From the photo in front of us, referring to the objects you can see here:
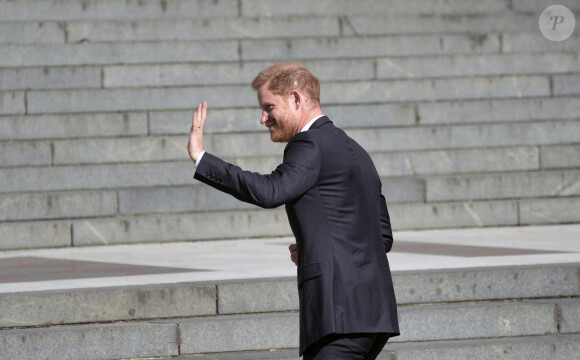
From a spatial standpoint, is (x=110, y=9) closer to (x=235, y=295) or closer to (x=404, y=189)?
(x=404, y=189)

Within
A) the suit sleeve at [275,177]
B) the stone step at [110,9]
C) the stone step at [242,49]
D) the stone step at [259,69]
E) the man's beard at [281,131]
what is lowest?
the suit sleeve at [275,177]

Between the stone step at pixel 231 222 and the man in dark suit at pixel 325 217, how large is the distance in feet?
20.5

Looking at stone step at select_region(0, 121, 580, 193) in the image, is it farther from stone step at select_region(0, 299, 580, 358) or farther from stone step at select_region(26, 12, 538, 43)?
stone step at select_region(0, 299, 580, 358)

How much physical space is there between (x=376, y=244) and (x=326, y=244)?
0.20m

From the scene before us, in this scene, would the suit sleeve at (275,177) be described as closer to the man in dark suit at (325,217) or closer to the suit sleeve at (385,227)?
the man in dark suit at (325,217)

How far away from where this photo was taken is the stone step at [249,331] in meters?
5.91

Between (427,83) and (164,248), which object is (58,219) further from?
(427,83)

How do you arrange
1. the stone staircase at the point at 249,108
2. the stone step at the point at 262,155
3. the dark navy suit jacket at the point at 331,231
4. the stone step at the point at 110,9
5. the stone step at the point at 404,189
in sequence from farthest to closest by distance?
the stone step at the point at 110,9 < the stone step at the point at 262,155 < the stone staircase at the point at 249,108 < the stone step at the point at 404,189 < the dark navy suit jacket at the point at 331,231

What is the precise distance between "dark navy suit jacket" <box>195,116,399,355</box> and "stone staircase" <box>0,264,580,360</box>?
2.46m

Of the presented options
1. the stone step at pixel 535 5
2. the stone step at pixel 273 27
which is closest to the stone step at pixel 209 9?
the stone step at pixel 535 5

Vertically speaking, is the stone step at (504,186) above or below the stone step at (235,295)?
above

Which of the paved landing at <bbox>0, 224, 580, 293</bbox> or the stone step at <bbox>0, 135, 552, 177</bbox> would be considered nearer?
the paved landing at <bbox>0, 224, 580, 293</bbox>

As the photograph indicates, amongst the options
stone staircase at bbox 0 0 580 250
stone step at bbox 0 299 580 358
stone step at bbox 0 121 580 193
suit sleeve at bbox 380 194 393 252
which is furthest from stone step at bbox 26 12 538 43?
suit sleeve at bbox 380 194 393 252

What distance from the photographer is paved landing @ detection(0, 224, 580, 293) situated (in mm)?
7012
